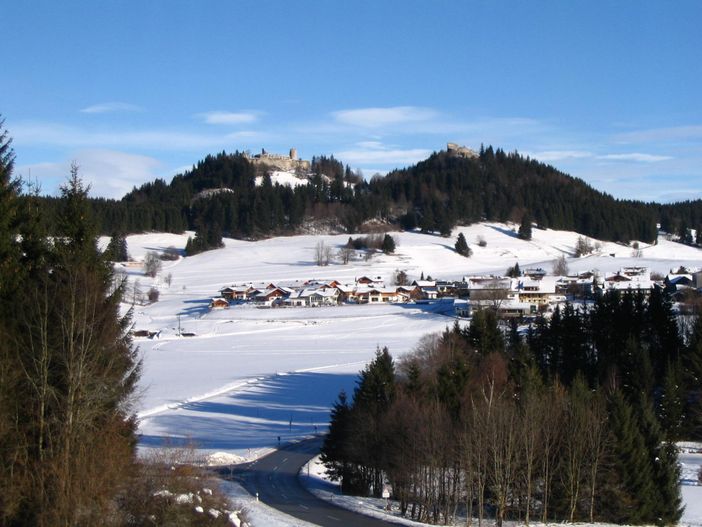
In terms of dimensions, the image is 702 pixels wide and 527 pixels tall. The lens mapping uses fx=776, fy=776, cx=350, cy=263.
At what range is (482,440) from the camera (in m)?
20.2

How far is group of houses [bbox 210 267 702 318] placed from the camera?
241 feet

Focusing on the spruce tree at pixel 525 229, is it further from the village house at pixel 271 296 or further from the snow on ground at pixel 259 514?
the snow on ground at pixel 259 514

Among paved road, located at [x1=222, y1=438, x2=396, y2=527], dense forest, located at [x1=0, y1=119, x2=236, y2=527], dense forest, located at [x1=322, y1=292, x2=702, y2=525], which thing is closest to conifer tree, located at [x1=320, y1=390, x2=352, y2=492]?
dense forest, located at [x1=322, y1=292, x2=702, y2=525]

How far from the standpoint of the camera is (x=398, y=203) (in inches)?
6073

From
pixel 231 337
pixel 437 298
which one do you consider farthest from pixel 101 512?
pixel 437 298

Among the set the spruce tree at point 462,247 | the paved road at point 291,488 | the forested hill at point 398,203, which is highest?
the forested hill at point 398,203

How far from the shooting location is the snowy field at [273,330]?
34.2 m

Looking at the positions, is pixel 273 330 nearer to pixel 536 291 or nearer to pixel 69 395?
pixel 536 291

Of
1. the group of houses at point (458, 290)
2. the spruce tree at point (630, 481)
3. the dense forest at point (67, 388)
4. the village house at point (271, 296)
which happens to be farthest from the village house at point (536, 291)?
the dense forest at point (67, 388)

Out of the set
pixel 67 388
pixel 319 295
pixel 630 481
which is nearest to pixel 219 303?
pixel 319 295

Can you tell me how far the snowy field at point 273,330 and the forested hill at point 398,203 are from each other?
4.66 m

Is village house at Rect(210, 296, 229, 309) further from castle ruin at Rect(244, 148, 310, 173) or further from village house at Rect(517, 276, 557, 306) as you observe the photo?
castle ruin at Rect(244, 148, 310, 173)

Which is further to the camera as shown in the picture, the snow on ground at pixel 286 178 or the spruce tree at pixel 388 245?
the snow on ground at pixel 286 178

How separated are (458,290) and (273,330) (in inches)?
1031
